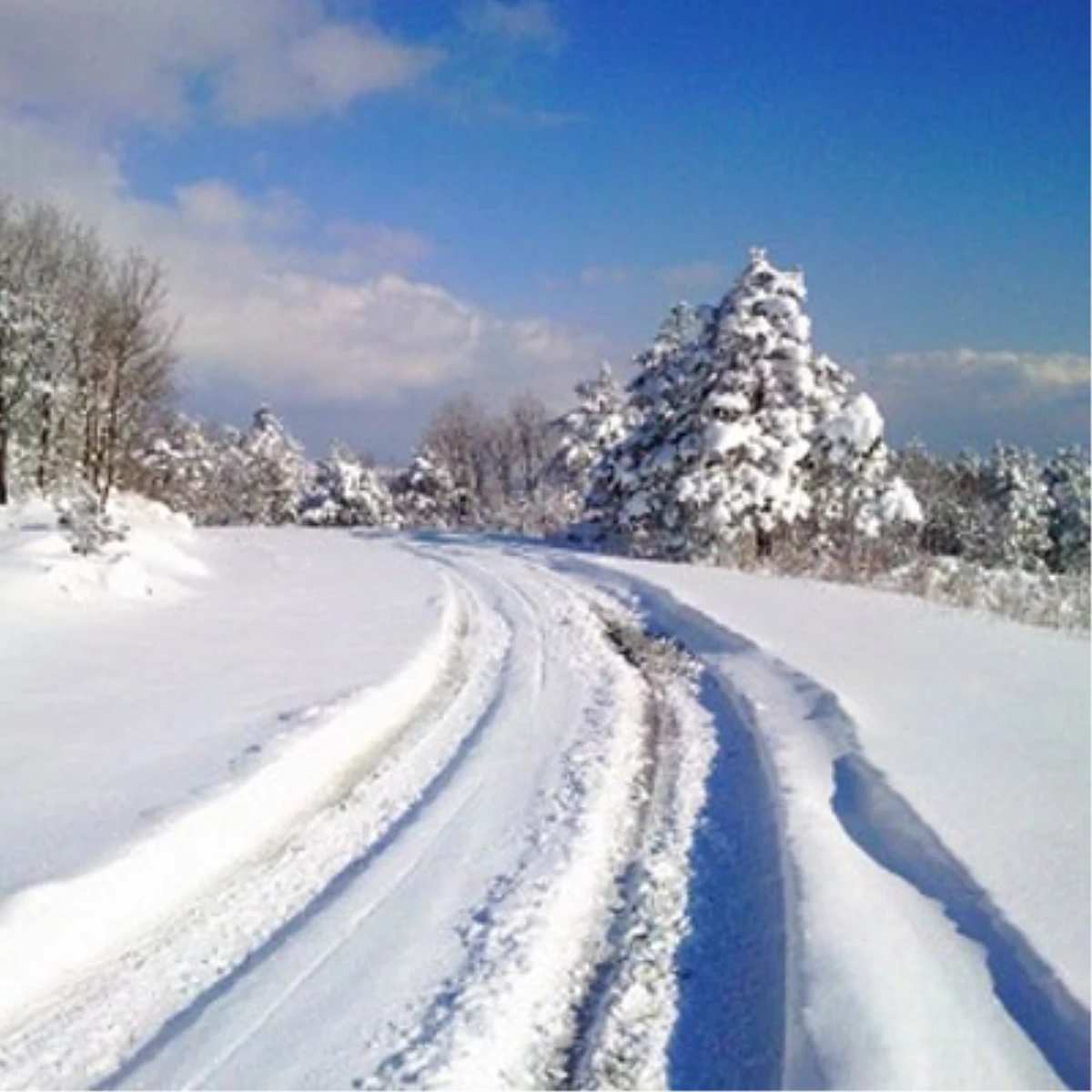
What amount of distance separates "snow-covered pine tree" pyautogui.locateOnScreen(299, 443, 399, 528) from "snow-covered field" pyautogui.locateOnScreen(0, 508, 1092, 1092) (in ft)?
161

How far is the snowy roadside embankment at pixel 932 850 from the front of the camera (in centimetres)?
355

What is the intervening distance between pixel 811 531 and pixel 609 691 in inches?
951

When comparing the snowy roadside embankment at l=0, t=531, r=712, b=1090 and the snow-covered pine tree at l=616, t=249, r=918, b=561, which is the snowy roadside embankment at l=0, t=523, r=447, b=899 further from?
the snow-covered pine tree at l=616, t=249, r=918, b=561

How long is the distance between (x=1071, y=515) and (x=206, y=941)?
250 ft

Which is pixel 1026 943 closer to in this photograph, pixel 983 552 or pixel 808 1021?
pixel 808 1021

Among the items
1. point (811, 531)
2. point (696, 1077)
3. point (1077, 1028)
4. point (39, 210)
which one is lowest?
point (696, 1077)

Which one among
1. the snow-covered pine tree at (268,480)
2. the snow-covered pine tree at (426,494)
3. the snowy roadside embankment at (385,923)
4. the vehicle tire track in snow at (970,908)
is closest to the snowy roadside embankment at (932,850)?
the vehicle tire track in snow at (970,908)

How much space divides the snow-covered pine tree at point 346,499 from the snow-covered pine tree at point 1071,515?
140 ft

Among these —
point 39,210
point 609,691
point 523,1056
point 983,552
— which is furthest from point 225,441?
point 523,1056

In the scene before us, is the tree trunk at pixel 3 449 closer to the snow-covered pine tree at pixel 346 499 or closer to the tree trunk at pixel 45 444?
the tree trunk at pixel 45 444

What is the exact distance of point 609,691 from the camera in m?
9.23

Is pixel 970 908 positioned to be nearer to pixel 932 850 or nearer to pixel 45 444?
pixel 932 850

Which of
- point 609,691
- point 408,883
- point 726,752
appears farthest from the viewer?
point 609,691

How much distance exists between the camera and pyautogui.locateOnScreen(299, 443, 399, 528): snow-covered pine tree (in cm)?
5925
